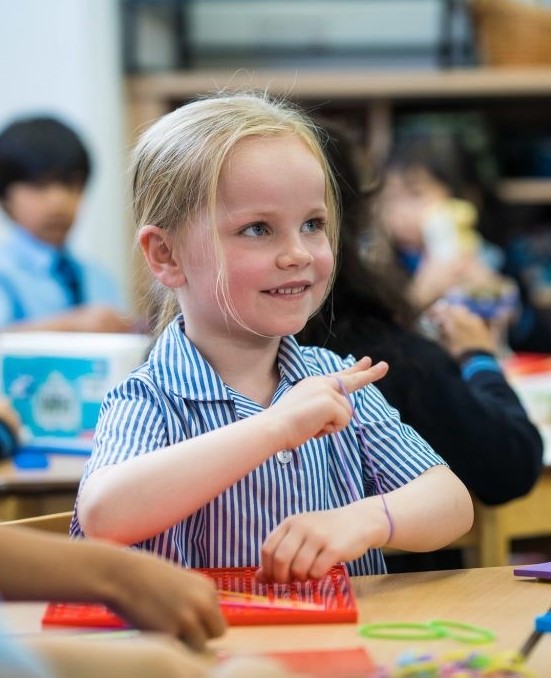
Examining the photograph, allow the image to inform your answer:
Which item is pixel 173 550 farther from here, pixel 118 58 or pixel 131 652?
pixel 118 58

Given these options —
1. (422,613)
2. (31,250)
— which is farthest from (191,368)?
(31,250)

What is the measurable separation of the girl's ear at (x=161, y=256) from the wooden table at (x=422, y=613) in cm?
36

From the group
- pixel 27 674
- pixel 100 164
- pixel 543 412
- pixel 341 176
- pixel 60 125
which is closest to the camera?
pixel 27 674

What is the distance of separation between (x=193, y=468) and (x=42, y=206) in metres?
2.27

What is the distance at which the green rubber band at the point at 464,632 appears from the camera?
96cm

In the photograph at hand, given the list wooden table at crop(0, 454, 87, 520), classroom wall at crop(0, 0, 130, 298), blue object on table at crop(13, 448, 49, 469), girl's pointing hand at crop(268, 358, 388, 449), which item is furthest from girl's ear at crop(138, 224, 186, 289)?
classroom wall at crop(0, 0, 130, 298)

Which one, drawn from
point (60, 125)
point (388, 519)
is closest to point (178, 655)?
point (388, 519)

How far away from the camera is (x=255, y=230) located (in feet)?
4.02

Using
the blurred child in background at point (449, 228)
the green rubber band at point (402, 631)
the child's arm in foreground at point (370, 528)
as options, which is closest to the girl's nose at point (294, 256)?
the child's arm in foreground at point (370, 528)

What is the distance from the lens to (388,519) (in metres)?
1.15

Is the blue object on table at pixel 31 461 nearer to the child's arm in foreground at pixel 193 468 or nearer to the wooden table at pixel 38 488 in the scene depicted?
the wooden table at pixel 38 488

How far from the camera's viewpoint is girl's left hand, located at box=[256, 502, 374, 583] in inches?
41.9

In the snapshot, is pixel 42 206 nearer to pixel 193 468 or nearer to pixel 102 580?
pixel 193 468

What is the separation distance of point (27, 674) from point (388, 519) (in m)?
0.61
